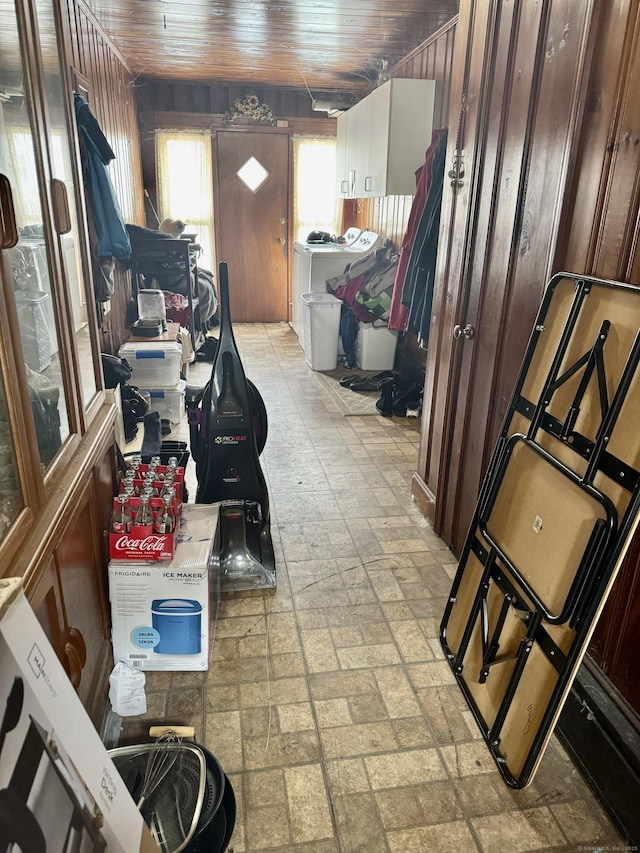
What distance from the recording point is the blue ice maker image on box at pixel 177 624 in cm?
189

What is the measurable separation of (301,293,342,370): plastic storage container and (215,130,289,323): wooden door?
2.10 m

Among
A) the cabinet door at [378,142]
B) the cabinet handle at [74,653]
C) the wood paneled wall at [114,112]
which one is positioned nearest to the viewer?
the cabinet handle at [74,653]

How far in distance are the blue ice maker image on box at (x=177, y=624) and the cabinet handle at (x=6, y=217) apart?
3.78 ft

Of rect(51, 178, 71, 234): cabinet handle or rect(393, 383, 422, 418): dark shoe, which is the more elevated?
rect(51, 178, 71, 234): cabinet handle

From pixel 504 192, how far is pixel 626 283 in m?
0.81

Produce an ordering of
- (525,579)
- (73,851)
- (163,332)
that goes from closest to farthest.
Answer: (73,851) → (525,579) → (163,332)

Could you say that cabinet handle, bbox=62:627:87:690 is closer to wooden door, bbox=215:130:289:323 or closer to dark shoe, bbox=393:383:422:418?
dark shoe, bbox=393:383:422:418

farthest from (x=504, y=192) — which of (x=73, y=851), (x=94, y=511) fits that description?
(x=73, y=851)

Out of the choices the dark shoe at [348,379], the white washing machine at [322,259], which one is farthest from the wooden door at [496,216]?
the white washing machine at [322,259]

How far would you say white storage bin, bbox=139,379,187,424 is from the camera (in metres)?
4.04

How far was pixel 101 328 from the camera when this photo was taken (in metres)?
3.74

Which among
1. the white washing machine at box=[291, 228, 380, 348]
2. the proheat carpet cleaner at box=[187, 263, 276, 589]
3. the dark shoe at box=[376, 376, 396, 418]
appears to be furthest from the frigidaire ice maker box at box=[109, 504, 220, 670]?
the white washing machine at box=[291, 228, 380, 348]

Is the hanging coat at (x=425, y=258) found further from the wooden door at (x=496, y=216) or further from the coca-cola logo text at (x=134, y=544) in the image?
the coca-cola logo text at (x=134, y=544)

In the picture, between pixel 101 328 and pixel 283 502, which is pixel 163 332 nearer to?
pixel 101 328
